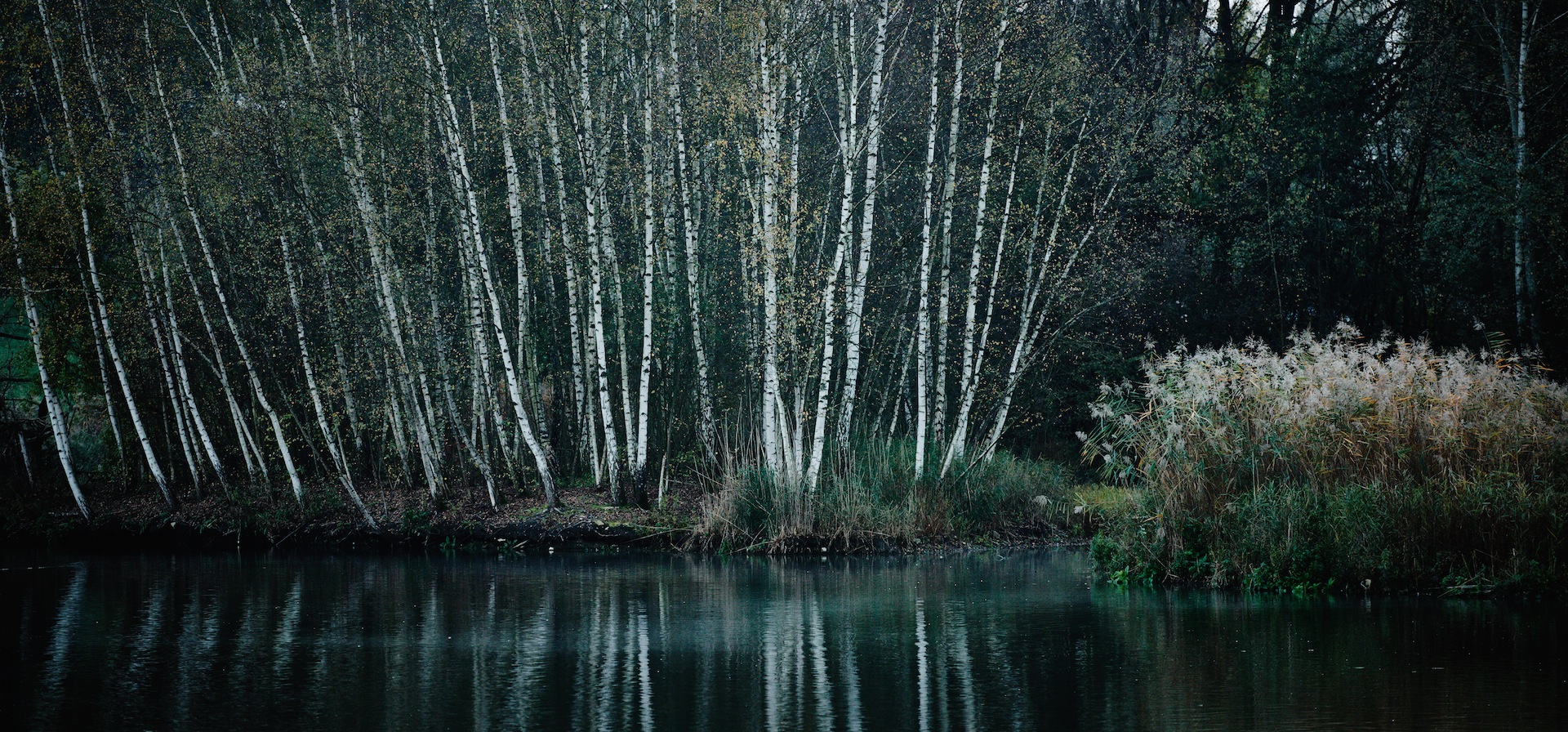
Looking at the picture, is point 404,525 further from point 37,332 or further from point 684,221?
point 37,332

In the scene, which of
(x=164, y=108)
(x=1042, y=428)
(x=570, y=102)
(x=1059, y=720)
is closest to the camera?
(x=1059, y=720)

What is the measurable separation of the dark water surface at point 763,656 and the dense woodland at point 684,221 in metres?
5.80

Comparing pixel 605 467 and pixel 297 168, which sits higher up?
pixel 297 168

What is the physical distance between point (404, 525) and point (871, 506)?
7.58 meters

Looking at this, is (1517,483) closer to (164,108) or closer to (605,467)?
(605,467)

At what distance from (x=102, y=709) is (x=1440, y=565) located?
37.7 ft

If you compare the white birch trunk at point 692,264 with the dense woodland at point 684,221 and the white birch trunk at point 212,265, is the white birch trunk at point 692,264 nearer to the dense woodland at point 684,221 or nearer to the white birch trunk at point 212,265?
the dense woodland at point 684,221

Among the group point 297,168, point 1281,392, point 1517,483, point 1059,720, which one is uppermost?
point 297,168

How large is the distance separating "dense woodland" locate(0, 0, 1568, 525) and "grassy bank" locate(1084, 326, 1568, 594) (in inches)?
209

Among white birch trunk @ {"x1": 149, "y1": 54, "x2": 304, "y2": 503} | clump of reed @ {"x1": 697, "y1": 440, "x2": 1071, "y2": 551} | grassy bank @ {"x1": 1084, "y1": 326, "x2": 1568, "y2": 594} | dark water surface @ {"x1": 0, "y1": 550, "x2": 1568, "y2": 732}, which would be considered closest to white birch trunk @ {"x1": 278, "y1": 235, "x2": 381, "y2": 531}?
white birch trunk @ {"x1": 149, "y1": 54, "x2": 304, "y2": 503}

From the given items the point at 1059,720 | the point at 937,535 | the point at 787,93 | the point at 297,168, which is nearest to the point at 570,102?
the point at 787,93

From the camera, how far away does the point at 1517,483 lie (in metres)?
12.4

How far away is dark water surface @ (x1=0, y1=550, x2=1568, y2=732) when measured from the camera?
7.49 meters

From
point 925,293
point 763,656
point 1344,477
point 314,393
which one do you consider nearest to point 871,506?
point 925,293
